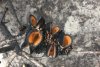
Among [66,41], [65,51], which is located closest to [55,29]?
[66,41]

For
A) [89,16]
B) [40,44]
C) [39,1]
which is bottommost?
[40,44]

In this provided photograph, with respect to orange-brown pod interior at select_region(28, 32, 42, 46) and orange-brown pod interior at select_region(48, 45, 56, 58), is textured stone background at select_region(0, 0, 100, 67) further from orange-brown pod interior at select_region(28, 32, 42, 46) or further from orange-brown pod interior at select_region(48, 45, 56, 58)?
orange-brown pod interior at select_region(28, 32, 42, 46)

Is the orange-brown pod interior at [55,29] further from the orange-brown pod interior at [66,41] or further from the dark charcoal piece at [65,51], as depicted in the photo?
the dark charcoal piece at [65,51]

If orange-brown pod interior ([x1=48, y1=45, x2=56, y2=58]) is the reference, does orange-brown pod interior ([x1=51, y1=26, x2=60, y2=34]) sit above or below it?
above

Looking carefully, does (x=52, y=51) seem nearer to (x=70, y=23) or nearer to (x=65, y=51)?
(x=65, y=51)

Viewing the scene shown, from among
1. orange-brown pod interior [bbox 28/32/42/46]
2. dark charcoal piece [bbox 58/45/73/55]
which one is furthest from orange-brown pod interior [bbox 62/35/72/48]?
orange-brown pod interior [bbox 28/32/42/46]

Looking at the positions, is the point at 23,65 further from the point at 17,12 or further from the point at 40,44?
the point at 17,12

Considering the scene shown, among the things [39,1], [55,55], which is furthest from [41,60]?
[39,1]
